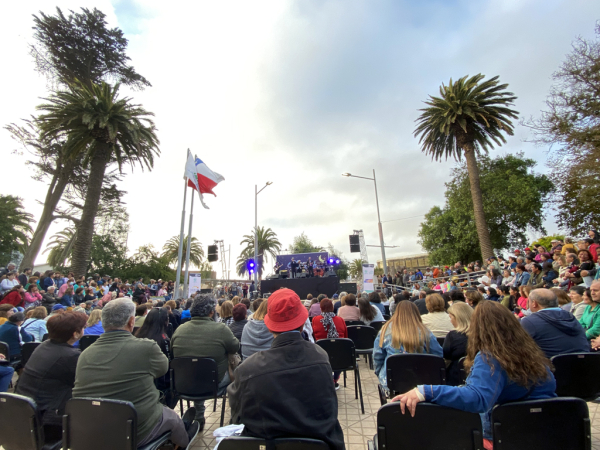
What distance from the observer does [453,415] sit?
72.9 inches

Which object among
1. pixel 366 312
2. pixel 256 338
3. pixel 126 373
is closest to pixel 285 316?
pixel 126 373

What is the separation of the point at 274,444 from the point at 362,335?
13.5 ft

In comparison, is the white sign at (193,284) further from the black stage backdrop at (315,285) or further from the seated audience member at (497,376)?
the seated audience member at (497,376)

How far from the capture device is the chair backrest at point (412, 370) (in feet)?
10.4

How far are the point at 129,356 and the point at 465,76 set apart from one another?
24.4 m

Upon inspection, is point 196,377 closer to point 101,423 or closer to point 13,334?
point 101,423

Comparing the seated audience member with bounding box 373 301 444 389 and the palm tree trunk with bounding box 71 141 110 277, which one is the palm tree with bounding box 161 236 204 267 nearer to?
the palm tree trunk with bounding box 71 141 110 277

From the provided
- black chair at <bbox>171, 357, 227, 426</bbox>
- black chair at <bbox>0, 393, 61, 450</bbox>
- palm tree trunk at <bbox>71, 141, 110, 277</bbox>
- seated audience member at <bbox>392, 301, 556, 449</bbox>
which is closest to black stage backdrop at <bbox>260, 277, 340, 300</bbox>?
palm tree trunk at <bbox>71, 141, 110, 277</bbox>

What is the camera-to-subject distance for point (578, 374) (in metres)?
3.10

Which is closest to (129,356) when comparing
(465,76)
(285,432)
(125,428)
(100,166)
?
(125,428)

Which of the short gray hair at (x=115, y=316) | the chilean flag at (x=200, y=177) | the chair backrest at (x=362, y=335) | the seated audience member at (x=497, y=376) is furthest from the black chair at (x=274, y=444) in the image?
the chilean flag at (x=200, y=177)

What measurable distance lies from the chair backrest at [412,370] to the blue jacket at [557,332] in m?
1.03

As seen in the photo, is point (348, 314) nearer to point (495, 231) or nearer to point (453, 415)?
point (453, 415)

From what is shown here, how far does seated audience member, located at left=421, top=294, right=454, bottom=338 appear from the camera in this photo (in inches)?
174
